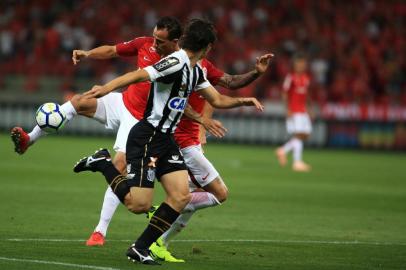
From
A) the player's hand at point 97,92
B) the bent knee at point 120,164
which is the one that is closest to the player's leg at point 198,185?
the bent knee at point 120,164

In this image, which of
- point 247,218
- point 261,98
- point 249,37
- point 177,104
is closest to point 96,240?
point 177,104

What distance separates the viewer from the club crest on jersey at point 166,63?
8164 millimetres

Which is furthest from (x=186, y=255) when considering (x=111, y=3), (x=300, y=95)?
(x=111, y=3)

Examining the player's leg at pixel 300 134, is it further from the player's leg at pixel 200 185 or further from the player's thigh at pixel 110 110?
the player's leg at pixel 200 185

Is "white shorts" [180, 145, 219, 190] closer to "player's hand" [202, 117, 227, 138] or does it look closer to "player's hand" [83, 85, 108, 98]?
"player's hand" [202, 117, 227, 138]

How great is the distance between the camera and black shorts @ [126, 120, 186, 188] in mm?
8422

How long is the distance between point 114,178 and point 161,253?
3.05ft

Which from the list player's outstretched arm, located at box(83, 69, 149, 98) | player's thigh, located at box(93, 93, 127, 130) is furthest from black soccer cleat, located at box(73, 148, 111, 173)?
player's outstretched arm, located at box(83, 69, 149, 98)

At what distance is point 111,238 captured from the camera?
10141mm

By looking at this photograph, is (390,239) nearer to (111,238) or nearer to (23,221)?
(111,238)

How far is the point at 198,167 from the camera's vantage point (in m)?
9.40

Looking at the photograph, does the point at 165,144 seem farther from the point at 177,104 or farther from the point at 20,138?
the point at 20,138

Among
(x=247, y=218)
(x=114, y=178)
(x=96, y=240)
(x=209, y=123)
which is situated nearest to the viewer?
(x=209, y=123)

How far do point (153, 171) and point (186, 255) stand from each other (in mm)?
1077
